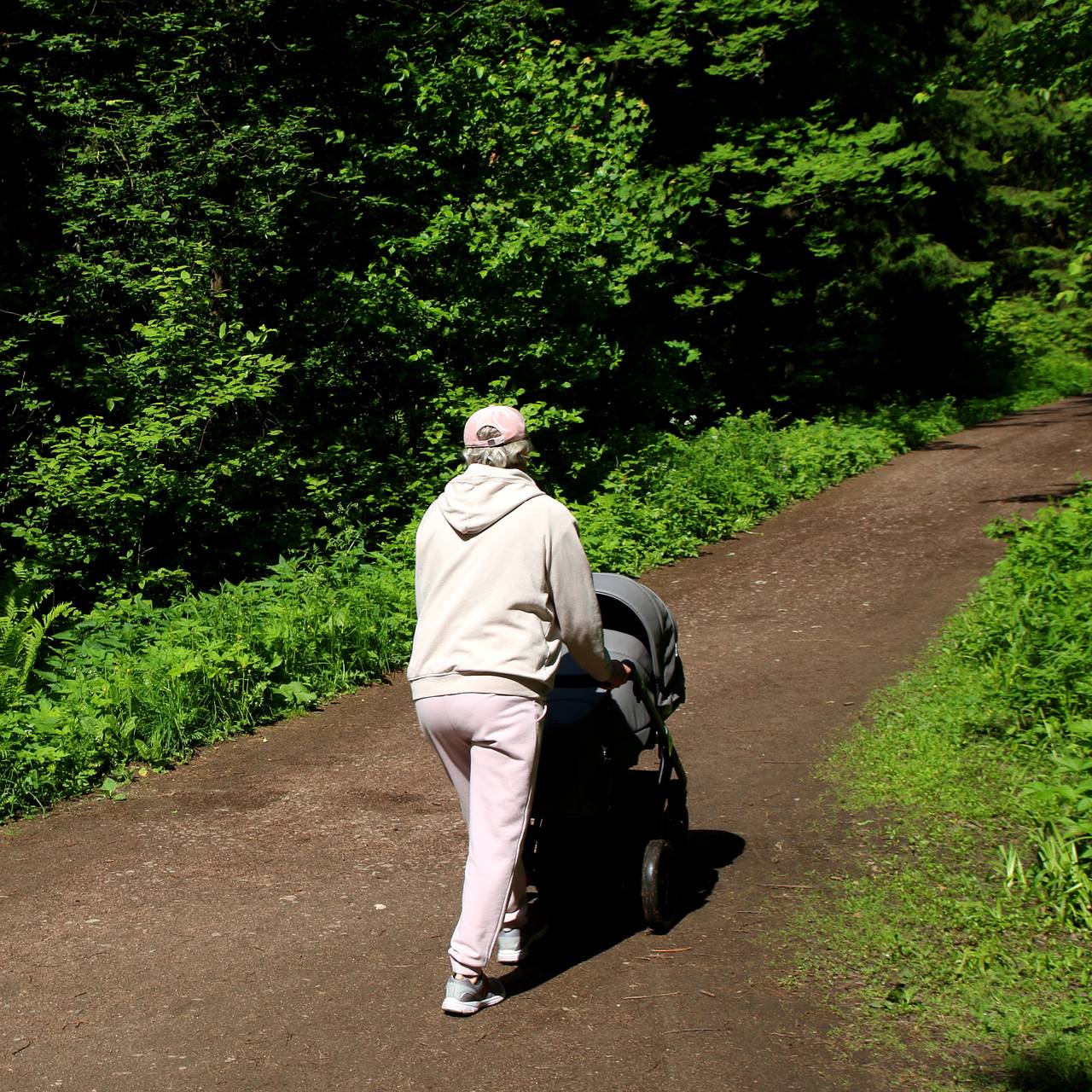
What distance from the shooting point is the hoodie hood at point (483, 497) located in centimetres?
419

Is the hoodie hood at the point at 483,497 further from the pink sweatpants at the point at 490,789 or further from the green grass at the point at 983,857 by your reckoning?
the green grass at the point at 983,857

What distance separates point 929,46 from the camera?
2534 centimetres

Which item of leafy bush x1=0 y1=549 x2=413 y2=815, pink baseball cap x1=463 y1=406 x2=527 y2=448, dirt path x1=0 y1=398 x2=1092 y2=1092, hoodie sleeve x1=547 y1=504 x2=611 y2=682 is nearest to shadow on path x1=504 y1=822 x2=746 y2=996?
→ dirt path x1=0 y1=398 x2=1092 y2=1092

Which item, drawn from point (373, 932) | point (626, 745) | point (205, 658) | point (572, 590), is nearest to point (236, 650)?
point (205, 658)

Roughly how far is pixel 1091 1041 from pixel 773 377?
824 inches

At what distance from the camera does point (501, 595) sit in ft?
13.6

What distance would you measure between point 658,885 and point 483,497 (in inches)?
67.8

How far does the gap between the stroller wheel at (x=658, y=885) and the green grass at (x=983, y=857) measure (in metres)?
0.53

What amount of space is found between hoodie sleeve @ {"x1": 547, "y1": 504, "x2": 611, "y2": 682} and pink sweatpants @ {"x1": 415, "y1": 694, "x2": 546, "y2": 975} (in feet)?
0.86

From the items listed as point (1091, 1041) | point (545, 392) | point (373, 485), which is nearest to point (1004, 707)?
point (1091, 1041)

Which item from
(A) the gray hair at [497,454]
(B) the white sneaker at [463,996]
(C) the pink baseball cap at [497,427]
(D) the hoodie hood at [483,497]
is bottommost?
(B) the white sneaker at [463,996]

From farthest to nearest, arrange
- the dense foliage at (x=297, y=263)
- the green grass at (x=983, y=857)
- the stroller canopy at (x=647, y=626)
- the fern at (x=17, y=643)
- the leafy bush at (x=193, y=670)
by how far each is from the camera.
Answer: the dense foliage at (x=297, y=263), the fern at (x=17, y=643), the leafy bush at (x=193, y=670), the stroller canopy at (x=647, y=626), the green grass at (x=983, y=857)

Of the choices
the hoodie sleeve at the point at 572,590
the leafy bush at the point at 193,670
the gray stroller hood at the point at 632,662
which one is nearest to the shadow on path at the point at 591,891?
the gray stroller hood at the point at 632,662

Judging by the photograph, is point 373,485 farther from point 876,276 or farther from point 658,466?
point 876,276
